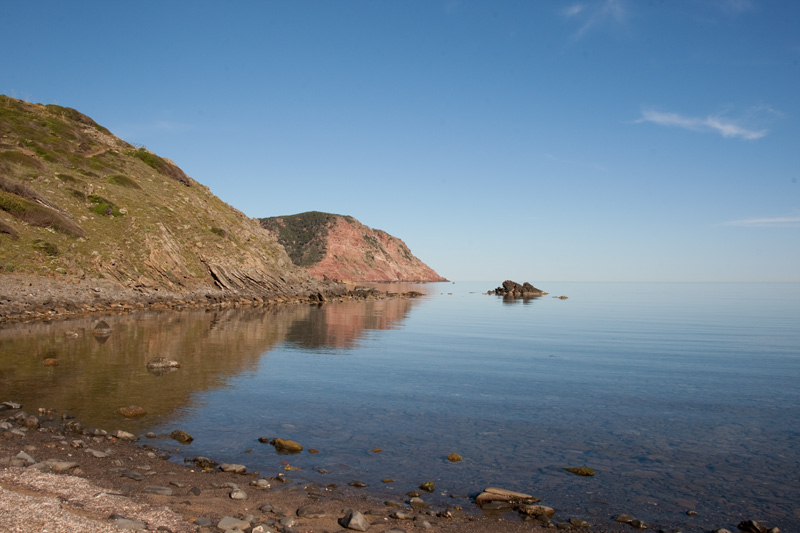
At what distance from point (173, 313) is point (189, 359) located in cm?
2740

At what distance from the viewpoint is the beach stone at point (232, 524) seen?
8328mm

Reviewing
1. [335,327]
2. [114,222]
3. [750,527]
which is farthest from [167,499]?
[114,222]

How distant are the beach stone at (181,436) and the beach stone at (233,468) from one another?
8.46 feet

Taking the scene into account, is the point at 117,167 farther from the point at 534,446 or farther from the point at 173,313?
the point at 534,446

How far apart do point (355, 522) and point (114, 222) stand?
62677 mm

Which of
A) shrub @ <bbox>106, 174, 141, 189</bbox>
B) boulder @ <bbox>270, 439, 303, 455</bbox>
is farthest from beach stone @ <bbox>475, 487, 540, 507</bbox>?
shrub @ <bbox>106, 174, 141, 189</bbox>

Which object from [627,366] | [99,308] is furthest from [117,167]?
[627,366]

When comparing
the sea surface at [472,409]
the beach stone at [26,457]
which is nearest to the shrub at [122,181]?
the sea surface at [472,409]

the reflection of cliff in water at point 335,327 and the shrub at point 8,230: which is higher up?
the shrub at point 8,230

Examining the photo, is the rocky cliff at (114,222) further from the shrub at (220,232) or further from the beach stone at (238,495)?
the beach stone at (238,495)

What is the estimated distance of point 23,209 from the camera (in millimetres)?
51281

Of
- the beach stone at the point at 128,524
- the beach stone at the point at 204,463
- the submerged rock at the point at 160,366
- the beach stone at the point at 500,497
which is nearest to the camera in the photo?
the beach stone at the point at 128,524

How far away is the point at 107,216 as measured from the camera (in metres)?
61.5

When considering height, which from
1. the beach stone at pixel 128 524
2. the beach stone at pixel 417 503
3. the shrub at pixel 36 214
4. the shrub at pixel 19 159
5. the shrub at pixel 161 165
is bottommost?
the beach stone at pixel 417 503
